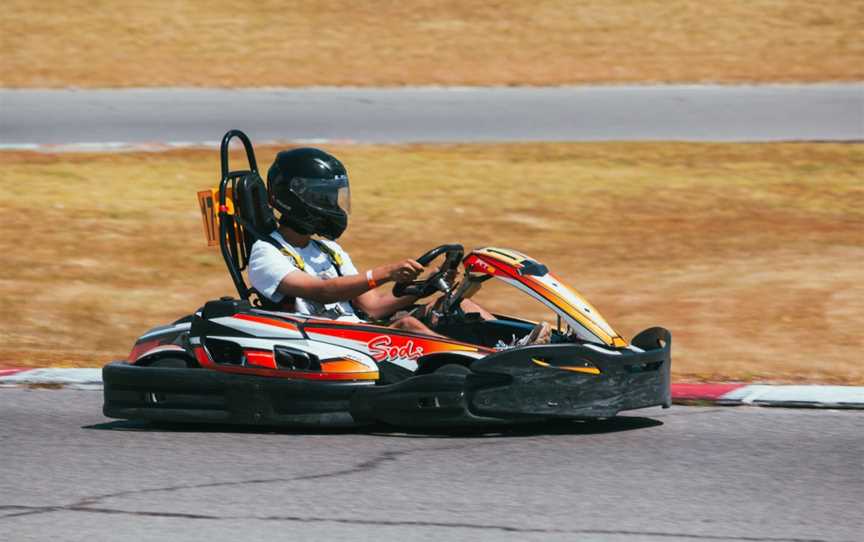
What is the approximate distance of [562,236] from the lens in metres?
12.1

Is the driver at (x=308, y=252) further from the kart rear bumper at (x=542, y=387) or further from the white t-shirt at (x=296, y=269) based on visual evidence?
the kart rear bumper at (x=542, y=387)

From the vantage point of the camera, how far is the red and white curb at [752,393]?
6.93 meters

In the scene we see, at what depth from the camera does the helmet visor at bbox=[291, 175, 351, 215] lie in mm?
6703

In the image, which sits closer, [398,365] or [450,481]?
[450,481]

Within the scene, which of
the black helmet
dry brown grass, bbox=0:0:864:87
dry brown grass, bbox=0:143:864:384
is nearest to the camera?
the black helmet

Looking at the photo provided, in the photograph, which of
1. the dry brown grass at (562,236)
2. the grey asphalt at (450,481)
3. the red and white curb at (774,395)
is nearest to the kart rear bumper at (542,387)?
the grey asphalt at (450,481)

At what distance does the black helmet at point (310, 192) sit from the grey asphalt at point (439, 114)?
348 inches

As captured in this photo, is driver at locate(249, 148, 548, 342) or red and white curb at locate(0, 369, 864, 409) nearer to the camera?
driver at locate(249, 148, 548, 342)

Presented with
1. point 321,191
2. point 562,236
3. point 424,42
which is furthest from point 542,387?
point 424,42

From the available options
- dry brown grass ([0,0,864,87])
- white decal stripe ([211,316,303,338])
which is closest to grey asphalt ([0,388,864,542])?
white decal stripe ([211,316,303,338])

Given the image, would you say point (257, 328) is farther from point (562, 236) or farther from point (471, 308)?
point (562, 236)

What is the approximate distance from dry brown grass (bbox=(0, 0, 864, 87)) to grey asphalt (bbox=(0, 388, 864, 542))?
12611mm

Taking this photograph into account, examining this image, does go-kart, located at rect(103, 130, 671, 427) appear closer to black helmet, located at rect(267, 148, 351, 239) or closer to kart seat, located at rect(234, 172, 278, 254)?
kart seat, located at rect(234, 172, 278, 254)

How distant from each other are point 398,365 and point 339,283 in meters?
0.49
